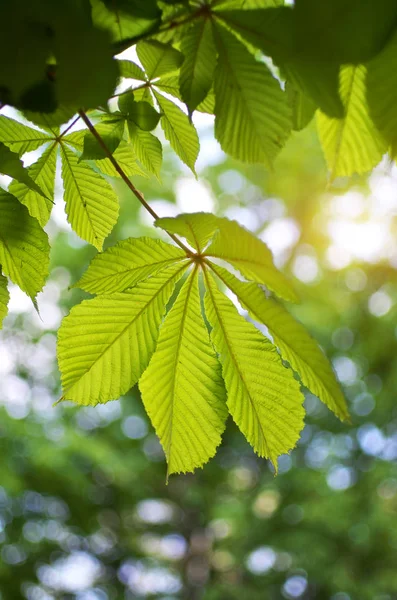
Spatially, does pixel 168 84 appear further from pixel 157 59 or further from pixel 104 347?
pixel 104 347

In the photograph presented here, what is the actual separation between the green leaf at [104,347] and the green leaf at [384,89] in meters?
0.28

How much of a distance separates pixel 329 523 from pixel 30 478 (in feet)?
10.3

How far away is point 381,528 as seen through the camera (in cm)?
527

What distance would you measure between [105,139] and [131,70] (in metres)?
0.07

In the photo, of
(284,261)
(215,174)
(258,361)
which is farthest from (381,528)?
(258,361)

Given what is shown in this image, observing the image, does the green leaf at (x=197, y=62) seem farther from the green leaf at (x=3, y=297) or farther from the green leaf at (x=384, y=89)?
the green leaf at (x=3, y=297)

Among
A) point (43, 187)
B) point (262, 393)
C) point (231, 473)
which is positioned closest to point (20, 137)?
point (43, 187)

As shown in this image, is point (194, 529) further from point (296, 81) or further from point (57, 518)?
point (296, 81)

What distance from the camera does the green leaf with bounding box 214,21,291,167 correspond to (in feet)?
1.43

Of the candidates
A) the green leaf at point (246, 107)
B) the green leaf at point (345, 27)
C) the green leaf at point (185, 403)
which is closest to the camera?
the green leaf at point (345, 27)

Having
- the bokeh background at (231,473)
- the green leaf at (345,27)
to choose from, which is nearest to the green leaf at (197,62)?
the green leaf at (345,27)

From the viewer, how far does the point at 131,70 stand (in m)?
0.52

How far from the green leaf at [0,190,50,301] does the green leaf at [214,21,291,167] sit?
8.2 inches

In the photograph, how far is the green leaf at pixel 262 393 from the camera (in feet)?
1.68
